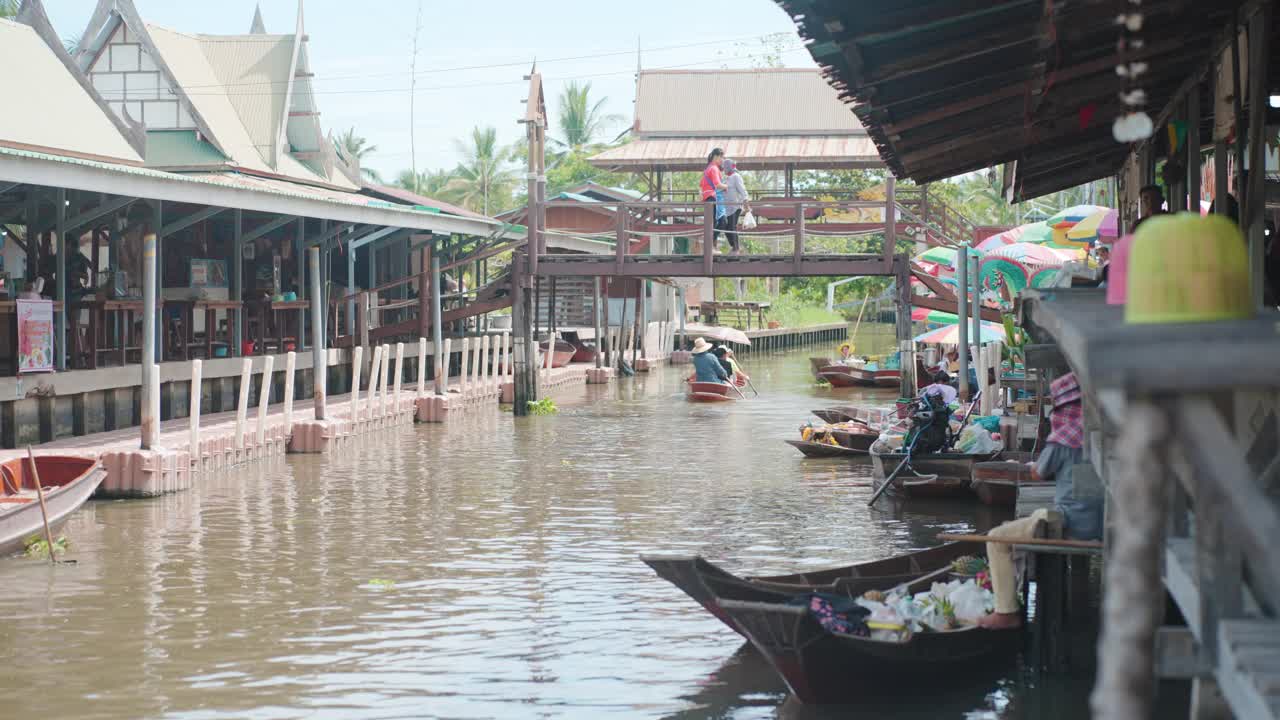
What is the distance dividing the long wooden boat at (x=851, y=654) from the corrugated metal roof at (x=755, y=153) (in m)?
26.3

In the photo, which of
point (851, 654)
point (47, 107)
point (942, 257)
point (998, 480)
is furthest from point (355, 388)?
point (851, 654)

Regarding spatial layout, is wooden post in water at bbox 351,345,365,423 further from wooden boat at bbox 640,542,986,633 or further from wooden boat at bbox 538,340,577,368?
wooden boat at bbox 538,340,577,368

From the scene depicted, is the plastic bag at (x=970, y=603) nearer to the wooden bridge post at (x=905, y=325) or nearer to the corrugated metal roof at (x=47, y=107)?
the corrugated metal roof at (x=47, y=107)

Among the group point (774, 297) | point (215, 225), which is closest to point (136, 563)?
point (215, 225)

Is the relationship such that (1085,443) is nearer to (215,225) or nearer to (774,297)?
(215,225)

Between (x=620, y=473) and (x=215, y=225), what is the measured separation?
9.23m

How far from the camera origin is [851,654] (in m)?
7.83

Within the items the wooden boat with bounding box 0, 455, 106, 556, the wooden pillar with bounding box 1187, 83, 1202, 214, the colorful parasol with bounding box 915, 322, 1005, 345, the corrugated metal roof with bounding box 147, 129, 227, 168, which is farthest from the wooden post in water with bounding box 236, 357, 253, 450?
the colorful parasol with bounding box 915, 322, 1005, 345

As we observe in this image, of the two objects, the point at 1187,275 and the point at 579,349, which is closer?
the point at 1187,275

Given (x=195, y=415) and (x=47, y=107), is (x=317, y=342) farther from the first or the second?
(x=47, y=107)

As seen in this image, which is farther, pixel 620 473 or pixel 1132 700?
A: pixel 620 473

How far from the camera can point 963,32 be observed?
713 cm

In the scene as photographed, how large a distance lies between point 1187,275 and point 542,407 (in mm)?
24164

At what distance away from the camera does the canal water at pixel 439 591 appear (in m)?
8.34
